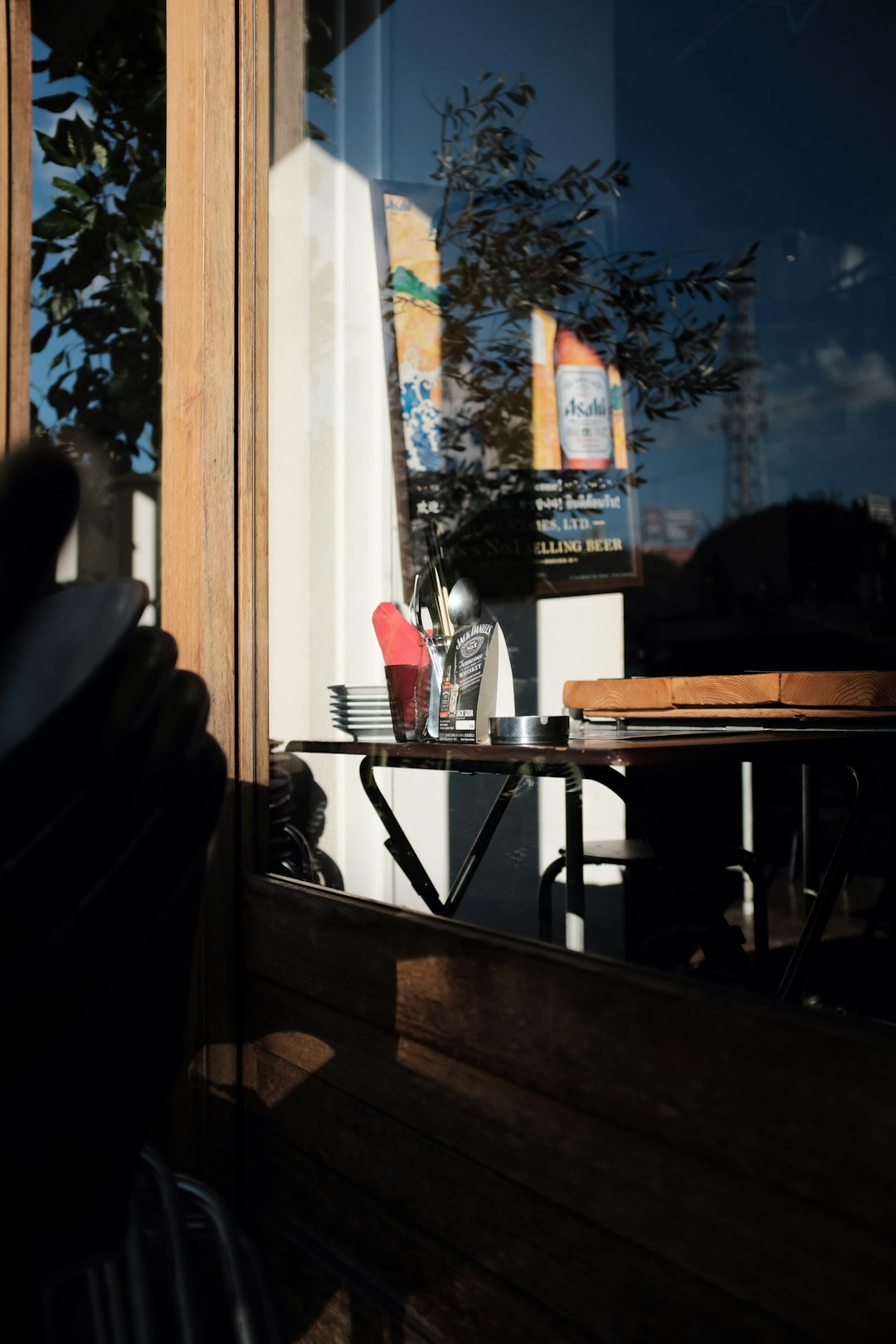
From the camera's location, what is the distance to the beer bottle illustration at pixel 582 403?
202 cm

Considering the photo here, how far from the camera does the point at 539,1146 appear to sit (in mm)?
999

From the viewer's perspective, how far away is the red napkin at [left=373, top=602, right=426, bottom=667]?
1.51 m

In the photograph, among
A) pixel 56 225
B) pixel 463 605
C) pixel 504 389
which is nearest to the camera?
pixel 463 605

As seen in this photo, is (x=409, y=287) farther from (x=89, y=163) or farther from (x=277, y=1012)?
(x=89, y=163)

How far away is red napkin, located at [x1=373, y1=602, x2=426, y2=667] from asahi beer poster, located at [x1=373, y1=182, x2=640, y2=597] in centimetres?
11

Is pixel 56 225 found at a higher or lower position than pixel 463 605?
higher

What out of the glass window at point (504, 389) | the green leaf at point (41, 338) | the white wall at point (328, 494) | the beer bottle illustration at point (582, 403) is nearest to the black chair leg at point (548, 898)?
the glass window at point (504, 389)

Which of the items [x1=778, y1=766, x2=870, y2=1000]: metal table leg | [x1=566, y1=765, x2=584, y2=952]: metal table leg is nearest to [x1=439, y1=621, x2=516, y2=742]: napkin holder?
[x1=566, y1=765, x2=584, y2=952]: metal table leg

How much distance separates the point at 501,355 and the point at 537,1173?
1.49 metres

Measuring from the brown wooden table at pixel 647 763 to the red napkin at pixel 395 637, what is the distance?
0.13 meters

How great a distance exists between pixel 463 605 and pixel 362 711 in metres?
0.24

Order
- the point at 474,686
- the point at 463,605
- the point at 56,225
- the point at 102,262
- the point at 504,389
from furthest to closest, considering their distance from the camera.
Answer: the point at 102,262, the point at 56,225, the point at 504,389, the point at 463,605, the point at 474,686

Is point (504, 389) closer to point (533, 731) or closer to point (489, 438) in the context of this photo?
point (489, 438)

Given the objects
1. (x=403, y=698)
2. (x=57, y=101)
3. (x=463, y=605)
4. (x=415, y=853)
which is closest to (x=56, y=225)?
(x=57, y=101)
